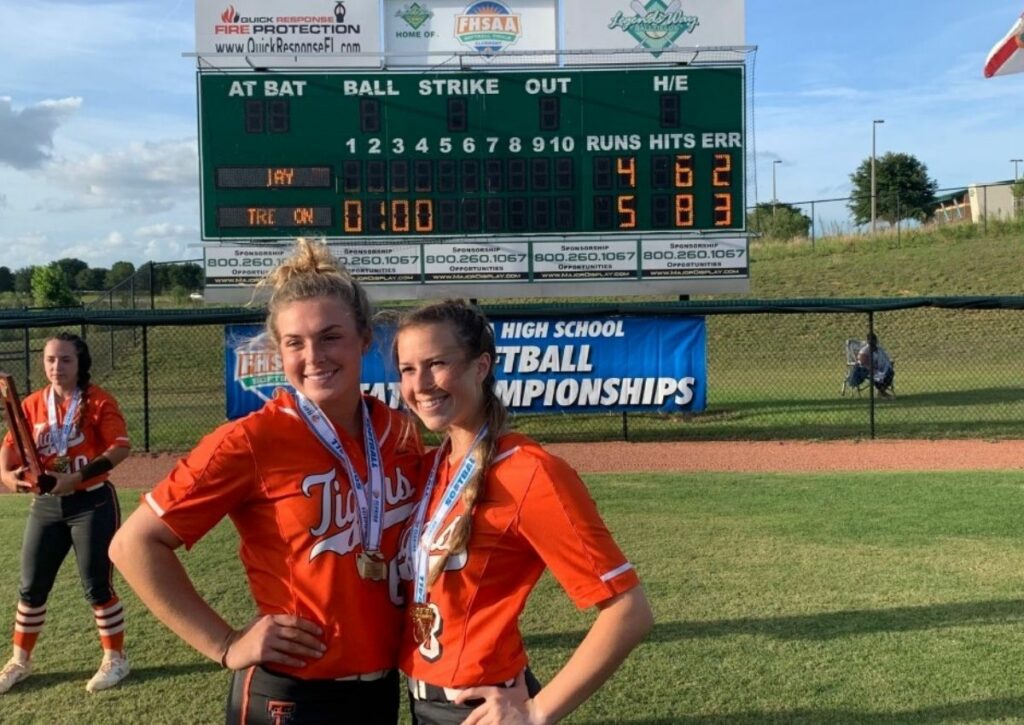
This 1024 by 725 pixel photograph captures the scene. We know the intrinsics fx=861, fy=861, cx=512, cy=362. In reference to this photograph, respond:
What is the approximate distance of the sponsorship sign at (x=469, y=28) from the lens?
13.5m

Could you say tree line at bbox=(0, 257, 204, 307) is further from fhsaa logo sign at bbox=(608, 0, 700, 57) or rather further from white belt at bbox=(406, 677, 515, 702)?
white belt at bbox=(406, 677, 515, 702)

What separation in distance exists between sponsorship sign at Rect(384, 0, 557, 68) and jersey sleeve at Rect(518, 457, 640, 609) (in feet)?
41.3

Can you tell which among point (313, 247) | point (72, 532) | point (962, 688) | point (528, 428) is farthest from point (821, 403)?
point (313, 247)

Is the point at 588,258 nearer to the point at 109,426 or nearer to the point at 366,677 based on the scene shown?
the point at 109,426

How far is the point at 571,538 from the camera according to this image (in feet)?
5.75

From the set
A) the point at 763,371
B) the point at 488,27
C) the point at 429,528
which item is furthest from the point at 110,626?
the point at 763,371

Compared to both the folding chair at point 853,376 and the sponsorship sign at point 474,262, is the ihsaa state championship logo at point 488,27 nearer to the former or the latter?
the sponsorship sign at point 474,262

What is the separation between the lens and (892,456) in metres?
10.9

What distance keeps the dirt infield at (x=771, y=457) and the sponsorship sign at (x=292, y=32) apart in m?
6.26

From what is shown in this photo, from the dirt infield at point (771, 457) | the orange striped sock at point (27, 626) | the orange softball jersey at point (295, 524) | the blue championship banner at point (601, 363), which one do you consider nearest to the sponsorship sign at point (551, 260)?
the blue championship banner at point (601, 363)

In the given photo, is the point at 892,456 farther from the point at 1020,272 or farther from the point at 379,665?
the point at 1020,272

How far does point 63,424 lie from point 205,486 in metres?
3.29

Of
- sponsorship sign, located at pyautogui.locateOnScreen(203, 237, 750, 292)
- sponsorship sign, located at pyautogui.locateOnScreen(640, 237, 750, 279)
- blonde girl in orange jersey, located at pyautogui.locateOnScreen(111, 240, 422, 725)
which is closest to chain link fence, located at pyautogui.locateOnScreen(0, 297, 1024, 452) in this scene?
sponsorship sign, located at pyautogui.locateOnScreen(640, 237, 750, 279)

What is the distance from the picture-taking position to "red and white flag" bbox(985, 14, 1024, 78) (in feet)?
47.2
